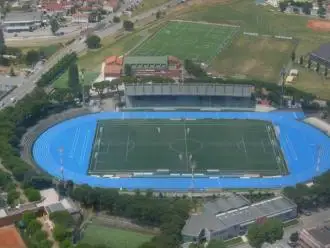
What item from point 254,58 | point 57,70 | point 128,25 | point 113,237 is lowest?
point 113,237

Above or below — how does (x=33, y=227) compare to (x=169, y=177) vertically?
above

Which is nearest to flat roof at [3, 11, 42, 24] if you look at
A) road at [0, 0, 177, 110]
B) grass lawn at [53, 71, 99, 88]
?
road at [0, 0, 177, 110]

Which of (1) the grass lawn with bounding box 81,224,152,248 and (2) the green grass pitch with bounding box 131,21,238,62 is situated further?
(2) the green grass pitch with bounding box 131,21,238,62

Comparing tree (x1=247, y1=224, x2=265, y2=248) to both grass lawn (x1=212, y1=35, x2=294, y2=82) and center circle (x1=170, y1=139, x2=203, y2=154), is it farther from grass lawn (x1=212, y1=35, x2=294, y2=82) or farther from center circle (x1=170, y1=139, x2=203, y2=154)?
grass lawn (x1=212, y1=35, x2=294, y2=82)

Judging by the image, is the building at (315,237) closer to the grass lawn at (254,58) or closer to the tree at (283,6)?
the grass lawn at (254,58)

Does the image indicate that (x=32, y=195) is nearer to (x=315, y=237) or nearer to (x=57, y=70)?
(x=315, y=237)

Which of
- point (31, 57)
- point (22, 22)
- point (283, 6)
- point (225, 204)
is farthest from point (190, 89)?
point (283, 6)

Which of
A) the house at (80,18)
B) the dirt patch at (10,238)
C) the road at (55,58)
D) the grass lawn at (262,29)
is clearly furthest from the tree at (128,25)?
the dirt patch at (10,238)
